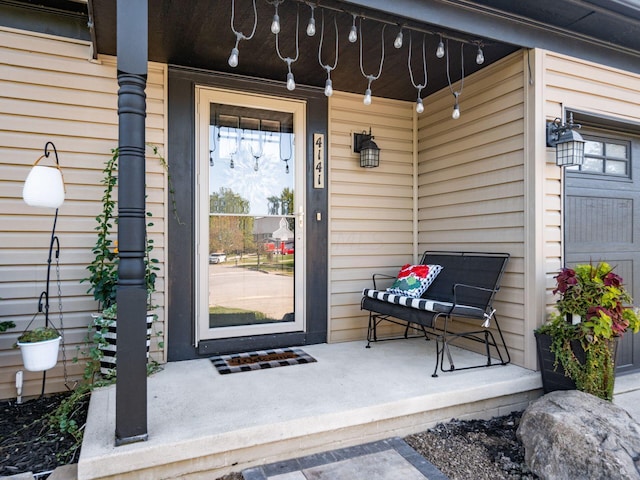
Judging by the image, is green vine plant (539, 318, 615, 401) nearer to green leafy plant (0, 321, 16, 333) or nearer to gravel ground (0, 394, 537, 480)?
gravel ground (0, 394, 537, 480)

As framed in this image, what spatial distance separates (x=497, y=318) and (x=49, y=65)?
12.8 ft

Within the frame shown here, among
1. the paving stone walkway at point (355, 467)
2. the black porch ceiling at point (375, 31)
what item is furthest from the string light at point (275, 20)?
the paving stone walkway at point (355, 467)

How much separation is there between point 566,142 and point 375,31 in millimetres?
1566

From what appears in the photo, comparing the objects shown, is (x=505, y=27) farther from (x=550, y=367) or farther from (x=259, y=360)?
(x=259, y=360)

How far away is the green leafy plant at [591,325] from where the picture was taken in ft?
8.39

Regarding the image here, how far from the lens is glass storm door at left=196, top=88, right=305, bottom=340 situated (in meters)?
3.39

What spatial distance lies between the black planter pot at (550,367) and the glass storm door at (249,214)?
1943 mm

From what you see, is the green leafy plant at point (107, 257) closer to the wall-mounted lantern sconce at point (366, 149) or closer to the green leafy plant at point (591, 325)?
the wall-mounted lantern sconce at point (366, 149)

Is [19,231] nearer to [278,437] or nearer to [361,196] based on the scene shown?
[278,437]

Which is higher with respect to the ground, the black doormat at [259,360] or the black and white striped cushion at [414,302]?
the black and white striped cushion at [414,302]

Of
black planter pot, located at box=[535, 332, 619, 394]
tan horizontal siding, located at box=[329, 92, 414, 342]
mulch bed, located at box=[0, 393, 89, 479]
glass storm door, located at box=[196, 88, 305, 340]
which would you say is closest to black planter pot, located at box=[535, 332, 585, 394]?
black planter pot, located at box=[535, 332, 619, 394]

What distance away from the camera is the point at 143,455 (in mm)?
1835

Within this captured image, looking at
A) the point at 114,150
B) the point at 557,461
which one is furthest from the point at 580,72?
the point at 114,150

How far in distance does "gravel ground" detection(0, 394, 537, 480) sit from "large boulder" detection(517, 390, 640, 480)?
0.40 ft
